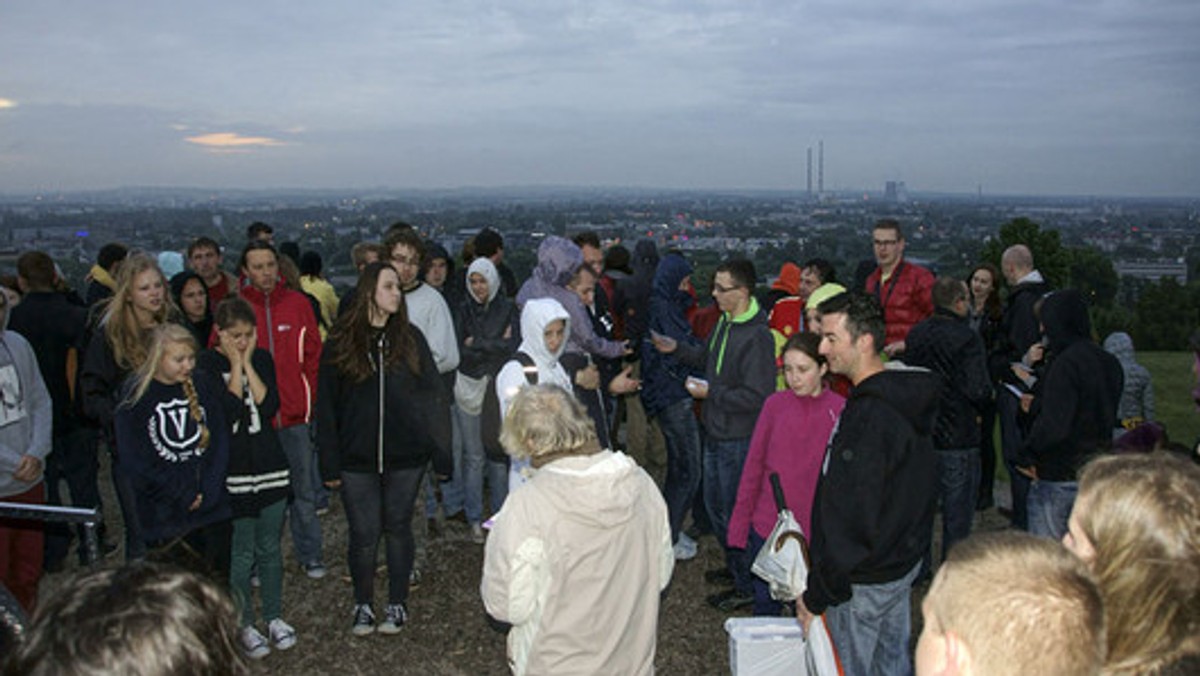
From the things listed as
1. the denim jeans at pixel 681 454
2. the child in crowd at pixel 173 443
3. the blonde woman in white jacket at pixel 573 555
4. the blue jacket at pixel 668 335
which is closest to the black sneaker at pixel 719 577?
the denim jeans at pixel 681 454

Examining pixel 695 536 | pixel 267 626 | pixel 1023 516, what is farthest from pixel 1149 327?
pixel 267 626

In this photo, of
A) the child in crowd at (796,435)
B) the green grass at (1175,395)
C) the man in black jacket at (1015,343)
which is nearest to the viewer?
the child in crowd at (796,435)

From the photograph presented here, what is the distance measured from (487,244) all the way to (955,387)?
13.5 feet

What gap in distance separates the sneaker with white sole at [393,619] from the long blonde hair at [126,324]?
6.98ft

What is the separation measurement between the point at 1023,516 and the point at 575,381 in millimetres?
3789

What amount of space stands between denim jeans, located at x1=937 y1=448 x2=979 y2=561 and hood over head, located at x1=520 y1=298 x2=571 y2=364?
8.85 feet

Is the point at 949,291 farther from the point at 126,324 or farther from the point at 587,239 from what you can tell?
the point at 126,324

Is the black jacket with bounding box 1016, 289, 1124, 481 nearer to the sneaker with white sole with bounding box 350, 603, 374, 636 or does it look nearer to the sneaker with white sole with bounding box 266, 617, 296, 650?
the sneaker with white sole with bounding box 350, 603, 374, 636

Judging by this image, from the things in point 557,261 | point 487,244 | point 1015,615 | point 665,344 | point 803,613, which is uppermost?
point 487,244

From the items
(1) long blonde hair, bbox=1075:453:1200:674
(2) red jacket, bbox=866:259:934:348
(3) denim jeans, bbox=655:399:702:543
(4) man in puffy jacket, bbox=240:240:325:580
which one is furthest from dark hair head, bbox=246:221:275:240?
(1) long blonde hair, bbox=1075:453:1200:674

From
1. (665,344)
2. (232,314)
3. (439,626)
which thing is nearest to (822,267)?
(665,344)

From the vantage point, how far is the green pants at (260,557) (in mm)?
4672

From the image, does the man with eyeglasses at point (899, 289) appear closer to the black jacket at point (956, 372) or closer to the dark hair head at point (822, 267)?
the dark hair head at point (822, 267)

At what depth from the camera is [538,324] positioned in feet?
15.4
